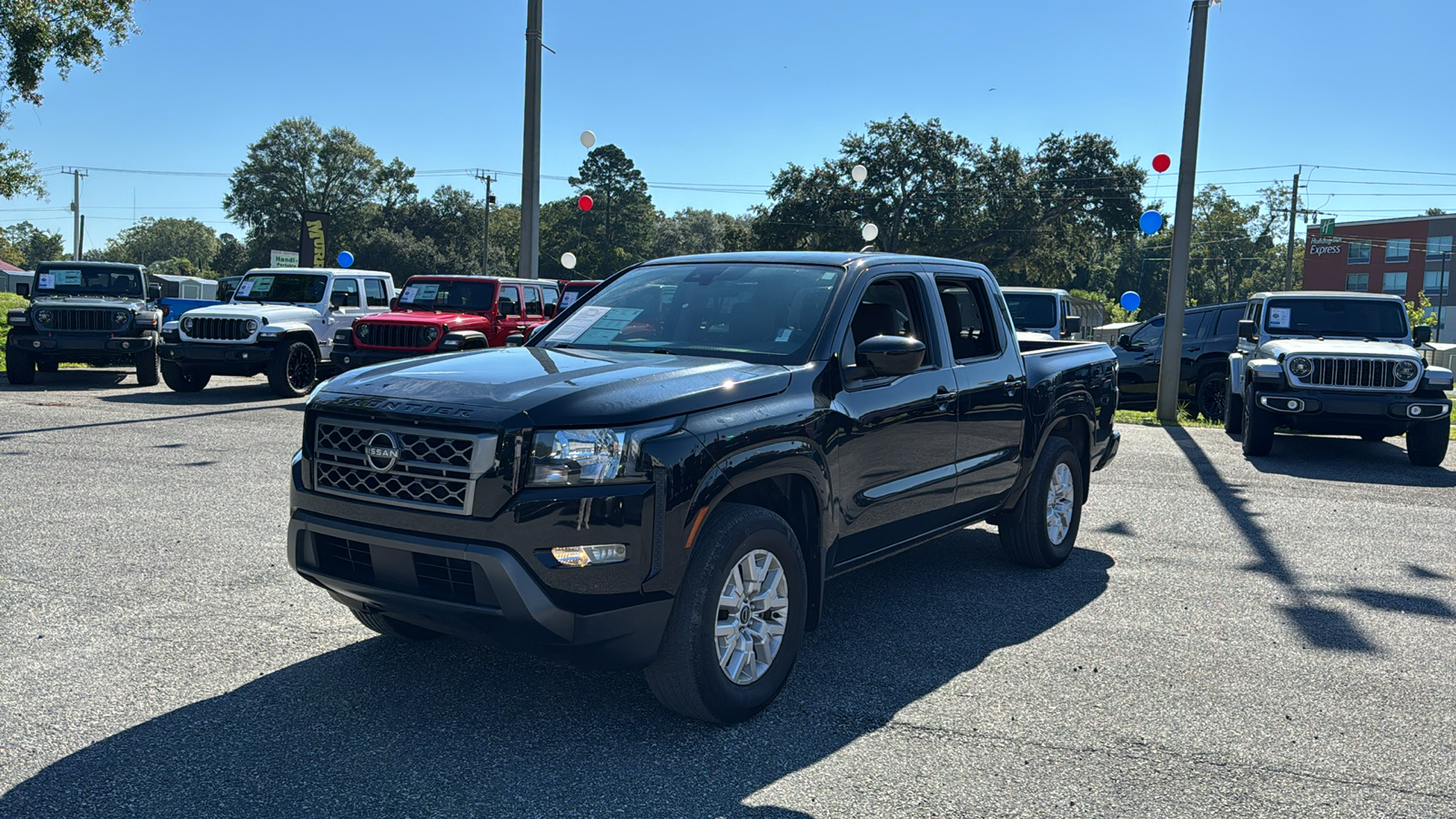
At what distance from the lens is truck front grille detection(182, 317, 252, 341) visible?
15859 millimetres

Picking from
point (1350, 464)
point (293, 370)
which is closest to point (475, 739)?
point (1350, 464)

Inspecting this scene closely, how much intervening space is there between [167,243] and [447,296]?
189 meters

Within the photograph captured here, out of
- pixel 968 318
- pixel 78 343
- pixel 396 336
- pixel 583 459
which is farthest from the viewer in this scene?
pixel 78 343

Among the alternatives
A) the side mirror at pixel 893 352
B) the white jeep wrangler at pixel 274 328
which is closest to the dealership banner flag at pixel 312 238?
the white jeep wrangler at pixel 274 328

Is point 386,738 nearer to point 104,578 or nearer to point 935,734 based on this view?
point 935,734

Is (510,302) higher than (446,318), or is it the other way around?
(510,302)

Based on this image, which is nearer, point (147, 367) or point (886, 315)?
point (886, 315)

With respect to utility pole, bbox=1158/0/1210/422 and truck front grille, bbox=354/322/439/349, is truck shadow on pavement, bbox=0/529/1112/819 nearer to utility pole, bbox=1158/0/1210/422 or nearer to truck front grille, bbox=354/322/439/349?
truck front grille, bbox=354/322/439/349

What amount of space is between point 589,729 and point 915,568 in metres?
3.19

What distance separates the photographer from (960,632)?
17.6 feet

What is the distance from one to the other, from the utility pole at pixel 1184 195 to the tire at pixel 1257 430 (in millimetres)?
3776

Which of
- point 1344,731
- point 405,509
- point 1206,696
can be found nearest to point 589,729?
point 405,509

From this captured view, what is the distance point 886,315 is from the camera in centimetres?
525

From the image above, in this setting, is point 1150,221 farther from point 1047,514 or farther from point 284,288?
point 1047,514
